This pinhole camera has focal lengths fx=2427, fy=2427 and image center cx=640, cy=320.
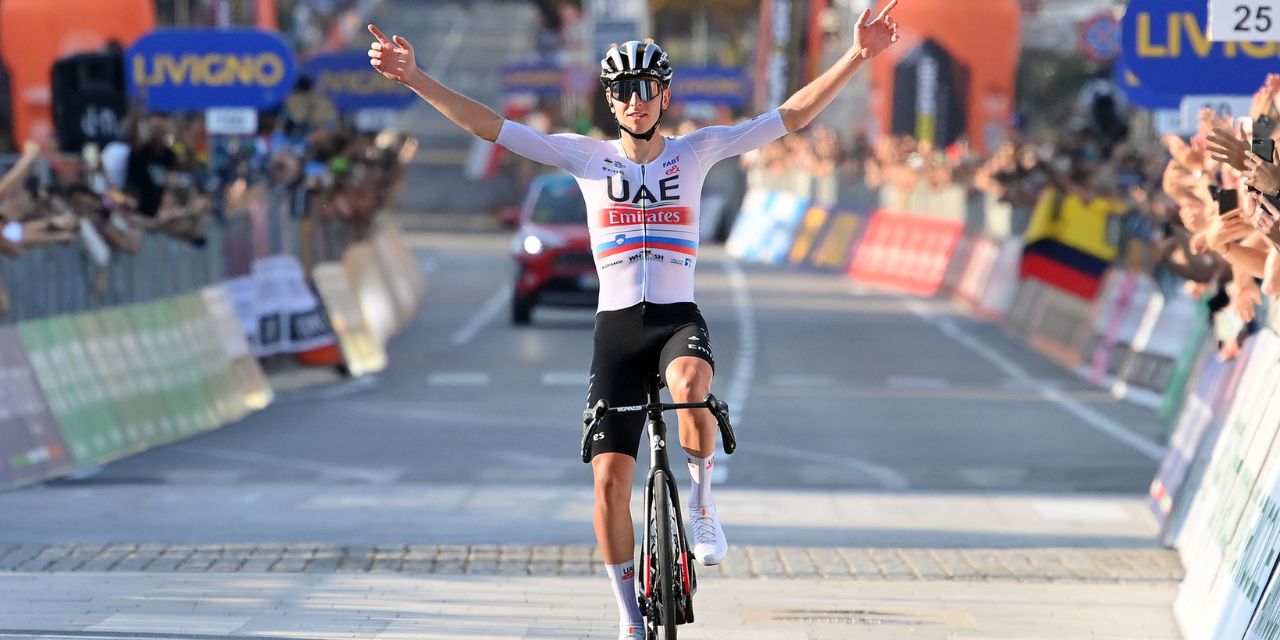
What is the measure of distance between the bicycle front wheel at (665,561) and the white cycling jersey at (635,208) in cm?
77

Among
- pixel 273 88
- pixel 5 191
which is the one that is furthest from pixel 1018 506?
pixel 273 88

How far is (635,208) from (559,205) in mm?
21531

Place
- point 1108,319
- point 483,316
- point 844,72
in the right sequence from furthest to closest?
point 483,316, point 1108,319, point 844,72

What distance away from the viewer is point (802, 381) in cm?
2283

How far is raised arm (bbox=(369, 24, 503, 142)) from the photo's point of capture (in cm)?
851

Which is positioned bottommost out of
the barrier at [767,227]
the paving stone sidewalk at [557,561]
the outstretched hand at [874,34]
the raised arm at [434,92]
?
the barrier at [767,227]

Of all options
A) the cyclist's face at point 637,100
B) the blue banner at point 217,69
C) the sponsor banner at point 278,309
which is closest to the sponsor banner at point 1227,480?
the cyclist's face at point 637,100

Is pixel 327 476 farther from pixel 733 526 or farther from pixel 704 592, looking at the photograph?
pixel 704 592

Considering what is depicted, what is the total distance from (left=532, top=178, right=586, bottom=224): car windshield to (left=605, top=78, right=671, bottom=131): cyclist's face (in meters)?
21.2

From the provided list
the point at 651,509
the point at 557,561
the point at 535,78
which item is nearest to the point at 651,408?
the point at 651,509

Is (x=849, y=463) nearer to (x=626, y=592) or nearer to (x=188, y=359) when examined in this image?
(x=188, y=359)

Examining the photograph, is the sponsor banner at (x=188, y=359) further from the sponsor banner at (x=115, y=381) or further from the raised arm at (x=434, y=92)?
the raised arm at (x=434, y=92)

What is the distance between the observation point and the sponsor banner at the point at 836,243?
144 ft

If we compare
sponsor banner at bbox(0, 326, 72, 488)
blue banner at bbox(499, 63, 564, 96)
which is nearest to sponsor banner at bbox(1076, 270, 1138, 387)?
sponsor banner at bbox(0, 326, 72, 488)
